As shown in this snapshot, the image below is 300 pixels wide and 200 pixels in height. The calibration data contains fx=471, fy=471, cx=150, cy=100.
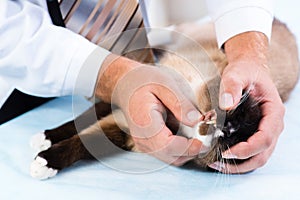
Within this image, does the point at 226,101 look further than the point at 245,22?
No

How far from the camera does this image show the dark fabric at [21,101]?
4.46 ft

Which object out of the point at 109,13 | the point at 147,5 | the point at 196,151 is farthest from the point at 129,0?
the point at 196,151

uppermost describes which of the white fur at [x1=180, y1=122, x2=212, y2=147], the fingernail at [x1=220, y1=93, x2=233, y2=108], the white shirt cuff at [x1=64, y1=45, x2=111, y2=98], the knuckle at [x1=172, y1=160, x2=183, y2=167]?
the fingernail at [x1=220, y1=93, x2=233, y2=108]

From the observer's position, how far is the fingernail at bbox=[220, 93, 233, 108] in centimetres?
102

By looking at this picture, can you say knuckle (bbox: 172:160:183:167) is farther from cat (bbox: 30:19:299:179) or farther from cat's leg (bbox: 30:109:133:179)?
cat's leg (bbox: 30:109:133:179)

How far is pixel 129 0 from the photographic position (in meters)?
1.41

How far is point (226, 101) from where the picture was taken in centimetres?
102

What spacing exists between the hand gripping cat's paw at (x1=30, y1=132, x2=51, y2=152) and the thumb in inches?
19.9

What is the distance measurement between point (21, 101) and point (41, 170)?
0.37 meters

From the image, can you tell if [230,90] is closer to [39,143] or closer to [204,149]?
[204,149]

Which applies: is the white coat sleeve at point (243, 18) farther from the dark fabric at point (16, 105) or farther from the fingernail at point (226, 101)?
the dark fabric at point (16, 105)

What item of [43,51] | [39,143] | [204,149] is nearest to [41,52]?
[43,51]

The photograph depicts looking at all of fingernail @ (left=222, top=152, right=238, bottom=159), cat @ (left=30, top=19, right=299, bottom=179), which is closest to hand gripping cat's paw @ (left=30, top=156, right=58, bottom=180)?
cat @ (left=30, top=19, right=299, bottom=179)

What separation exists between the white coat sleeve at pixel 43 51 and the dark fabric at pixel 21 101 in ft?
0.46
